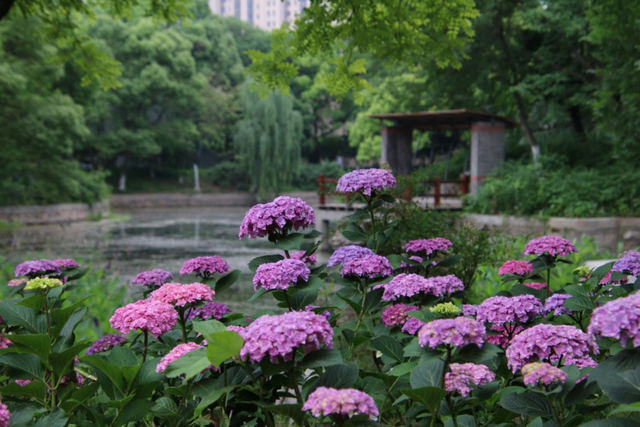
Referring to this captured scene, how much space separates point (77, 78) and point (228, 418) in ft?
95.2

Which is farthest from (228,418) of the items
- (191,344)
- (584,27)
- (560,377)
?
(584,27)

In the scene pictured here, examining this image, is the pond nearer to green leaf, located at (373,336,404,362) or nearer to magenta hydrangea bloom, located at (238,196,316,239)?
magenta hydrangea bloom, located at (238,196,316,239)

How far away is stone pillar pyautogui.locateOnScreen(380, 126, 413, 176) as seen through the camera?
52.7 ft

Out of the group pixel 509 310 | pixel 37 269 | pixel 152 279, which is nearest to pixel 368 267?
pixel 509 310

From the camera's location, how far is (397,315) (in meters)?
Result: 2.49

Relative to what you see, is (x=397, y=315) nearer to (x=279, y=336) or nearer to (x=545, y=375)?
(x=545, y=375)

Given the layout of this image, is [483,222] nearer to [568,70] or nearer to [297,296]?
[568,70]

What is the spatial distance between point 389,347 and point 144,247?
13.6 m

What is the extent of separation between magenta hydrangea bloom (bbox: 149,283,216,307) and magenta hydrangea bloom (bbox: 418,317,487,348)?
91 cm

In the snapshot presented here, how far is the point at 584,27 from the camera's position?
13297mm

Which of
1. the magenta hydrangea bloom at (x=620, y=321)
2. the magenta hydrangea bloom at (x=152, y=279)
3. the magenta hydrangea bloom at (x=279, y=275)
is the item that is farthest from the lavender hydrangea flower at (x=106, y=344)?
the magenta hydrangea bloom at (x=620, y=321)

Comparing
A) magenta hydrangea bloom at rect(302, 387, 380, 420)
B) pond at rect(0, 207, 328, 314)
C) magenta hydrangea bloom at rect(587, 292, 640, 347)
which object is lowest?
pond at rect(0, 207, 328, 314)

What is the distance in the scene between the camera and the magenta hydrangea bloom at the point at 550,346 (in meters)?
1.58

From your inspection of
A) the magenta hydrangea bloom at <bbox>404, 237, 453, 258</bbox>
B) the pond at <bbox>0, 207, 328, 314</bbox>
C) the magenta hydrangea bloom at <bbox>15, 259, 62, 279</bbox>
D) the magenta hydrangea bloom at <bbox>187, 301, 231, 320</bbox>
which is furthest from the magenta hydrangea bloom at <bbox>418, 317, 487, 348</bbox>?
the pond at <bbox>0, 207, 328, 314</bbox>
